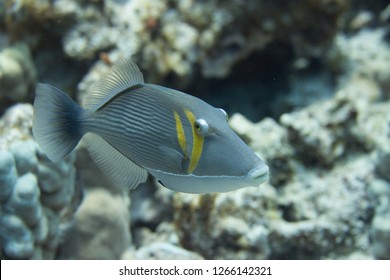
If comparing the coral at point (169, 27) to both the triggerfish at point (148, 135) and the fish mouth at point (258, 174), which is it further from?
the fish mouth at point (258, 174)

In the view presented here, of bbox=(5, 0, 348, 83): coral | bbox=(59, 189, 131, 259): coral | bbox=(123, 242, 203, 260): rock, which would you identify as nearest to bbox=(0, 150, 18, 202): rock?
bbox=(59, 189, 131, 259): coral

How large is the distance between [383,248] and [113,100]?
2.84 metres

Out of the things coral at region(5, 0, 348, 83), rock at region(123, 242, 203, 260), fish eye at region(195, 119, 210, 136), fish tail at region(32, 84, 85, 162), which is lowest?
rock at region(123, 242, 203, 260)

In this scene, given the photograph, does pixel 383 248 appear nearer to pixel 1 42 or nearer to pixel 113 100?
pixel 113 100

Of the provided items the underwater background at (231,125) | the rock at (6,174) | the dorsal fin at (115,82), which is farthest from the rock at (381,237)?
the rock at (6,174)

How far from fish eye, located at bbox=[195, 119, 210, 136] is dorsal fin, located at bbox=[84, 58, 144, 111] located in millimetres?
428

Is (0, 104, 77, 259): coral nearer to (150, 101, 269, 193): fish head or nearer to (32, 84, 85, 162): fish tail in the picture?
(32, 84, 85, 162): fish tail

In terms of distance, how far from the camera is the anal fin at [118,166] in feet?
6.81

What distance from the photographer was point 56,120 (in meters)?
2.12

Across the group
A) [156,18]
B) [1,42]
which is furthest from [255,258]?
[1,42]

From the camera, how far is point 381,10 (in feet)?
22.1

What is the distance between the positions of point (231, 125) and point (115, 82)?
2.16 meters

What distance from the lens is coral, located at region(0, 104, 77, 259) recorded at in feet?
9.53

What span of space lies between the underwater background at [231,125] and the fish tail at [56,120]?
84cm
